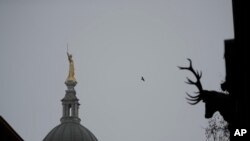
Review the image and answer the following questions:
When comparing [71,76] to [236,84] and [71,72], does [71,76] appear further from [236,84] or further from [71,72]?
[236,84]

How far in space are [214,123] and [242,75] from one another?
17.8 meters

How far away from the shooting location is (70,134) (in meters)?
130

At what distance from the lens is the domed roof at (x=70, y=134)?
12794 cm

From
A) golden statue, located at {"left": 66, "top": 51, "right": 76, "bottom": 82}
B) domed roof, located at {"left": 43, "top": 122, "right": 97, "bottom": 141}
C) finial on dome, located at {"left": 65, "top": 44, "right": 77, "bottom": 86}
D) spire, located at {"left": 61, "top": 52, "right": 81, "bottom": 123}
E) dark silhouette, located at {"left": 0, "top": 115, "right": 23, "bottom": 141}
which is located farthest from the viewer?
finial on dome, located at {"left": 65, "top": 44, "right": 77, "bottom": 86}

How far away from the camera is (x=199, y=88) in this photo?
18844 mm

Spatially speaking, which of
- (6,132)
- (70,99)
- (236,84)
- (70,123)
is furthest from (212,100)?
(70,99)

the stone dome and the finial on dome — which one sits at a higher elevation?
the finial on dome

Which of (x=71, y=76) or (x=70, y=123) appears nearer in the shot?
(x=70, y=123)

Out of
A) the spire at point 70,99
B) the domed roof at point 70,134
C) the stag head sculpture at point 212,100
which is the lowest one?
the stag head sculpture at point 212,100

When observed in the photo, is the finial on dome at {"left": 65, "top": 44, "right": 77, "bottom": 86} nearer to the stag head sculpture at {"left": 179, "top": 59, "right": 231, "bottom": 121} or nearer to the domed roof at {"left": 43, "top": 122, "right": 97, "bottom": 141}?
the domed roof at {"left": 43, "top": 122, "right": 97, "bottom": 141}

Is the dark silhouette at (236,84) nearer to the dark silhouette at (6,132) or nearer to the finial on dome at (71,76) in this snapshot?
the dark silhouette at (6,132)

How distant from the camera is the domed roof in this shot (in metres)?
128

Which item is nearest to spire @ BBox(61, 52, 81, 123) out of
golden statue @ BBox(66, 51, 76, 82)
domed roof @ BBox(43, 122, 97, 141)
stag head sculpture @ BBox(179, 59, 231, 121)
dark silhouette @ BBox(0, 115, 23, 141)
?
golden statue @ BBox(66, 51, 76, 82)

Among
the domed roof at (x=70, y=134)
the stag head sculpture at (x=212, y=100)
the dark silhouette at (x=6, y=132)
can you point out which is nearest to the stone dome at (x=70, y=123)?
the domed roof at (x=70, y=134)
